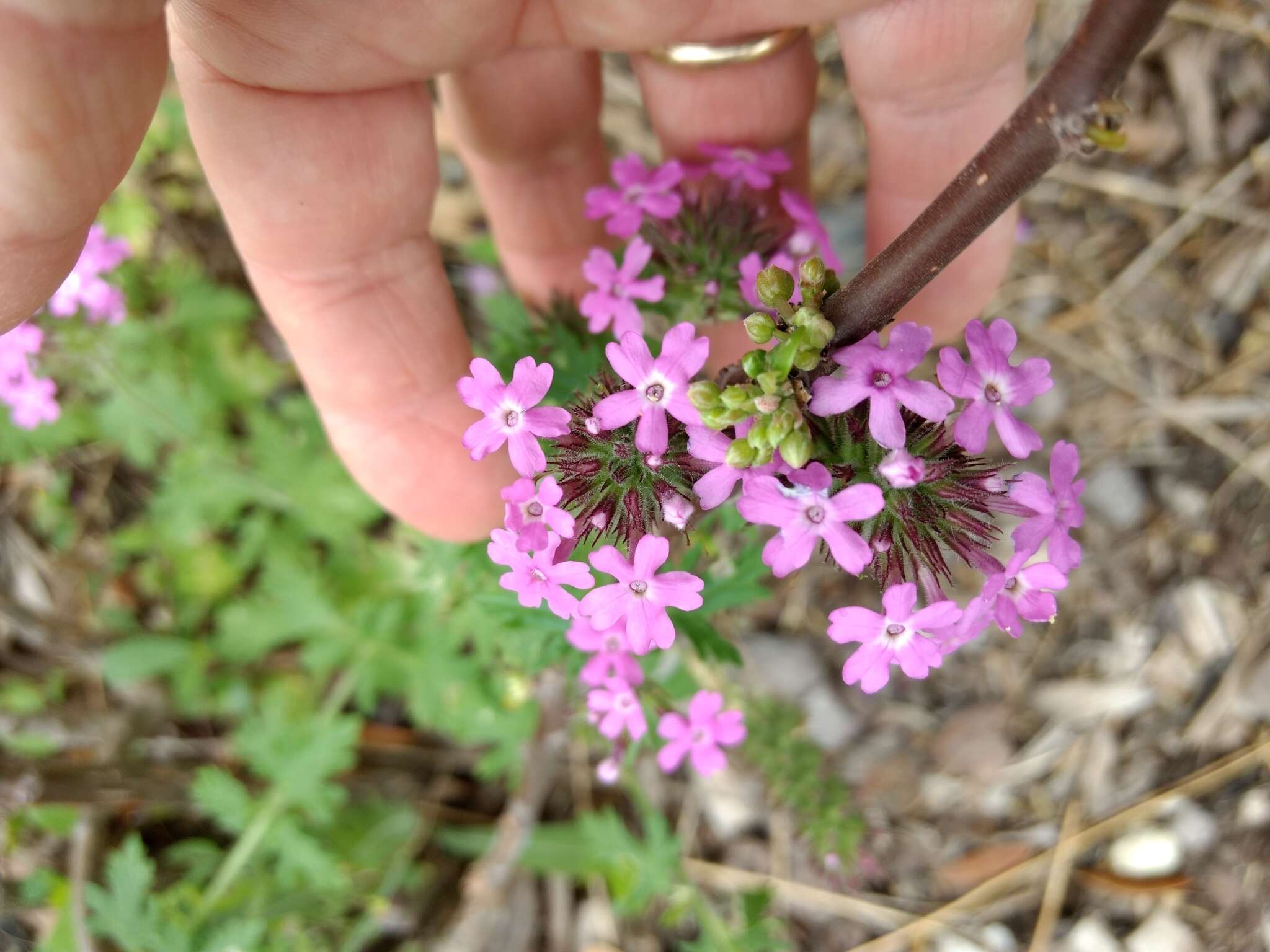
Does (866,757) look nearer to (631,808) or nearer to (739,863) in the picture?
(739,863)

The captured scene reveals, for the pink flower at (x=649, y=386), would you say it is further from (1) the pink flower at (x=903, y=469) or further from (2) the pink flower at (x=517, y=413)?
(1) the pink flower at (x=903, y=469)

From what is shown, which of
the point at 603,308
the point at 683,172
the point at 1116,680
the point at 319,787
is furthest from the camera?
the point at 1116,680

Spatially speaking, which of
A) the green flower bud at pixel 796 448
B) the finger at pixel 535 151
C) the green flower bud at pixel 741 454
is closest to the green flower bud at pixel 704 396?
the green flower bud at pixel 741 454

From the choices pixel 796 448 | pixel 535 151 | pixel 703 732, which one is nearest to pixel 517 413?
pixel 796 448

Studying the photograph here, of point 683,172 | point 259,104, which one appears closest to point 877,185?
point 683,172

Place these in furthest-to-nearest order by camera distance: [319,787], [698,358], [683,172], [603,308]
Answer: [319,787], [683,172], [603,308], [698,358]

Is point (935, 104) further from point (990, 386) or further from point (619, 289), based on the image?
point (990, 386)
